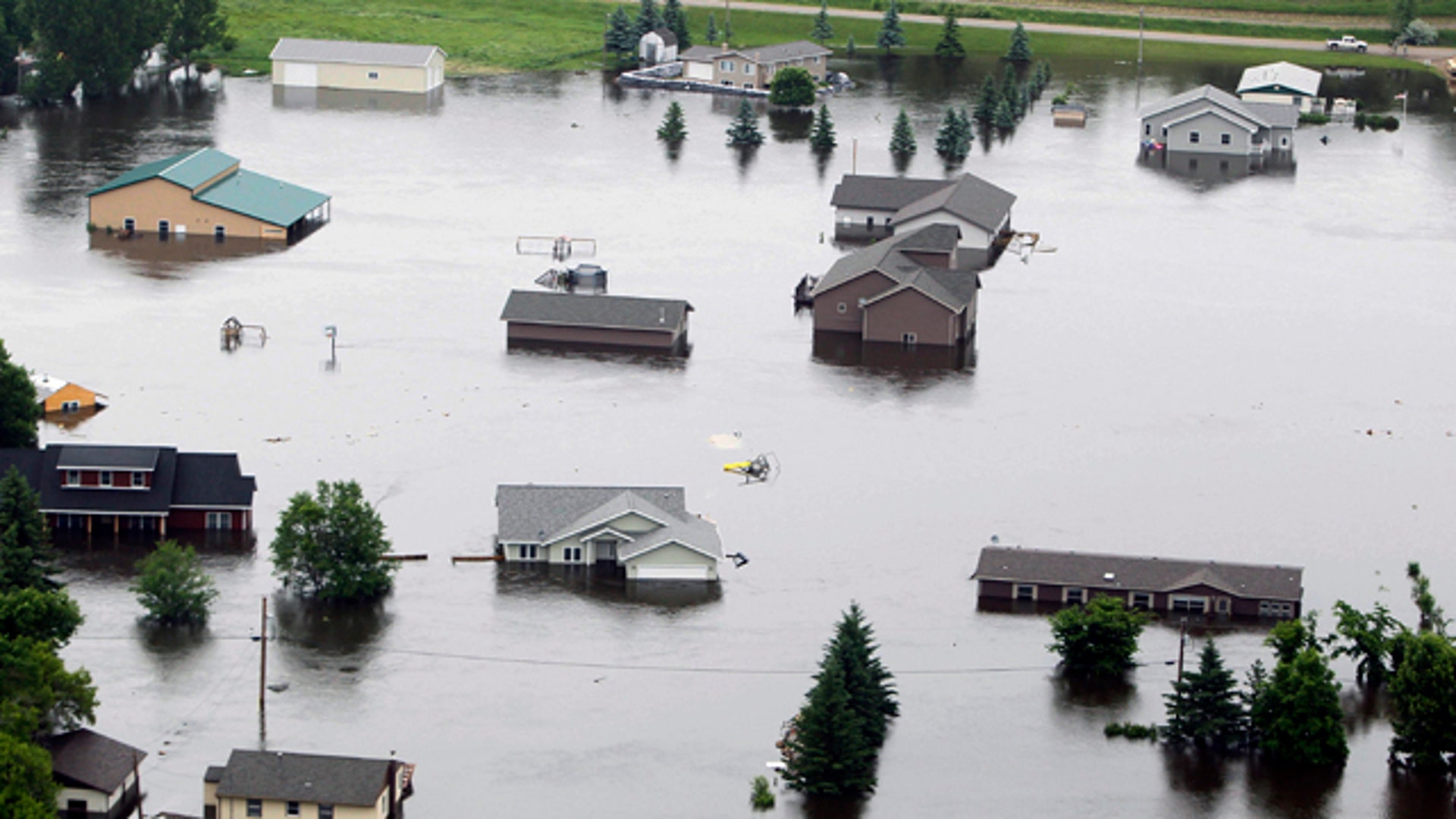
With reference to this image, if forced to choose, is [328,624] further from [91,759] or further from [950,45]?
[950,45]

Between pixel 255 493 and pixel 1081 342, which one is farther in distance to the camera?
pixel 1081 342

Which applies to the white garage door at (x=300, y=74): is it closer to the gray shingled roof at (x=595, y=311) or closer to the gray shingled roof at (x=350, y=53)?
the gray shingled roof at (x=350, y=53)

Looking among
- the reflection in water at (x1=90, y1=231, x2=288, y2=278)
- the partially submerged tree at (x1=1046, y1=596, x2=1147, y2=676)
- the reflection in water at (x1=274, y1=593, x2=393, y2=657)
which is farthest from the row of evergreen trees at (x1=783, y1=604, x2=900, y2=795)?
the reflection in water at (x1=90, y1=231, x2=288, y2=278)

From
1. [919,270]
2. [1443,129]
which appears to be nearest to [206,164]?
[919,270]

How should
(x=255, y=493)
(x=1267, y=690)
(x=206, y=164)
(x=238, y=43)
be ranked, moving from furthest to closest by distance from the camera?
1. (x=238, y=43)
2. (x=206, y=164)
3. (x=255, y=493)
4. (x=1267, y=690)

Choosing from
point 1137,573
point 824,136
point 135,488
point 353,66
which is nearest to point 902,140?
point 824,136

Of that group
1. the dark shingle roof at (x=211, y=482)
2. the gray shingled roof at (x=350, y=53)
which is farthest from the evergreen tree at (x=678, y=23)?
the dark shingle roof at (x=211, y=482)

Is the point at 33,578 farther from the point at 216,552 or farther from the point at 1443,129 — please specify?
the point at 1443,129
